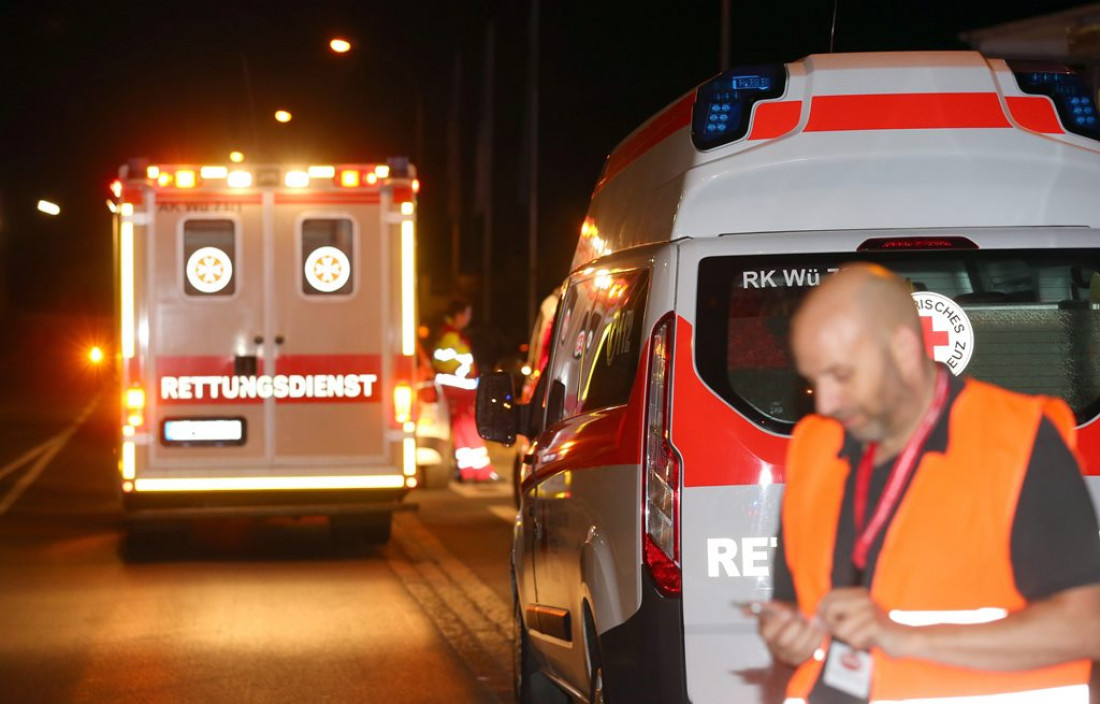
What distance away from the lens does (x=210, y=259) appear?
12438mm

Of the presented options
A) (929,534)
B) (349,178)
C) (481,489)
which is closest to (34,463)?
(481,489)

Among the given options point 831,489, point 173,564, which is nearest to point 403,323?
point 173,564

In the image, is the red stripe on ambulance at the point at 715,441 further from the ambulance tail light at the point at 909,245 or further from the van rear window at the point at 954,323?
the ambulance tail light at the point at 909,245

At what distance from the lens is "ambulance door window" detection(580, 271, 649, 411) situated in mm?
5004

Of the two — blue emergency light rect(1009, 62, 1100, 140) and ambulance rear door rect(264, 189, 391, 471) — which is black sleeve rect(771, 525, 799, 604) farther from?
ambulance rear door rect(264, 189, 391, 471)

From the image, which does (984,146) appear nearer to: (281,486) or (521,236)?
(281,486)

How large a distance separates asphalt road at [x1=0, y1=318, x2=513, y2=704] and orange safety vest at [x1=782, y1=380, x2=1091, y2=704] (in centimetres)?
518

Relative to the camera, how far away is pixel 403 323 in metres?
12.6

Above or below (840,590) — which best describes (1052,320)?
above

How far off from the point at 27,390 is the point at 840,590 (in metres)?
49.1

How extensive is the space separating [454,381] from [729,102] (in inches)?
528

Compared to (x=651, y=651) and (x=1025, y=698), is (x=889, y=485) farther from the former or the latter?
(x=651, y=651)

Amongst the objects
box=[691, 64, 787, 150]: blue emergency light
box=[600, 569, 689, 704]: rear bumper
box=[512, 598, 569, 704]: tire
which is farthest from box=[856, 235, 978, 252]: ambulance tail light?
box=[512, 598, 569, 704]: tire

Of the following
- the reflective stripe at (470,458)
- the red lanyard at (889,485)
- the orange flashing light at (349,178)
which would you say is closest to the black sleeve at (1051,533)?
the red lanyard at (889,485)
